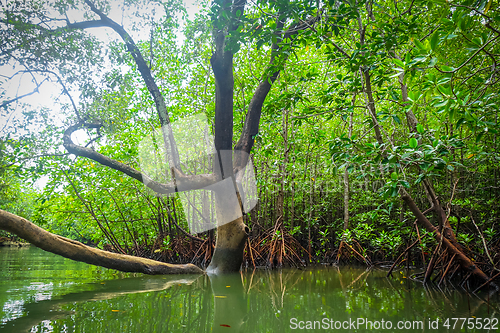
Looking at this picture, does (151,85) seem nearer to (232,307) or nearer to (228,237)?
(228,237)

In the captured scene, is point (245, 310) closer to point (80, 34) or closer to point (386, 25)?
point (386, 25)

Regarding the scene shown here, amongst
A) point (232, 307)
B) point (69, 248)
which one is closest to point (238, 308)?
point (232, 307)

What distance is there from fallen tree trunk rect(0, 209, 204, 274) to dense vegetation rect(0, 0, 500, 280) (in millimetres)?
1795

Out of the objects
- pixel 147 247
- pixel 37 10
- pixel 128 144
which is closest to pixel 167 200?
pixel 128 144

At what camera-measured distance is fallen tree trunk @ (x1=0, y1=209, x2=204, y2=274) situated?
113 inches

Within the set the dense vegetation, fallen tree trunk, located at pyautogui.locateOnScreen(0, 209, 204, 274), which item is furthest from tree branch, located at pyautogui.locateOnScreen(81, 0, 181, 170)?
fallen tree trunk, located at pyautogui.locateOnScreen(0, 209, 204, 274)

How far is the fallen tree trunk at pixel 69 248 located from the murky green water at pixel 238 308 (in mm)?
329

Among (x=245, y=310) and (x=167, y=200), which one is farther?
(x=167, y=200)

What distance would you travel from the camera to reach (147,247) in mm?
8336

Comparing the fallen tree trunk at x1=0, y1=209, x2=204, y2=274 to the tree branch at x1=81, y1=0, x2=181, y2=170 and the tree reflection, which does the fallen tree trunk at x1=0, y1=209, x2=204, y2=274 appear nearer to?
the tree reflection

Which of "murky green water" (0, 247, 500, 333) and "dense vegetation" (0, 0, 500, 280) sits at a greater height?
"dense vegetation" (0, 0, 500, 280)

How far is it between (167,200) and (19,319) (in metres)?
5.19

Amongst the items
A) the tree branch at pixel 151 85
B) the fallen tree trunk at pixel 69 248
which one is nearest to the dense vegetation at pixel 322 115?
the tree branch at pixel 151 85

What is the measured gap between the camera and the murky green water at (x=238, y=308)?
183cm
